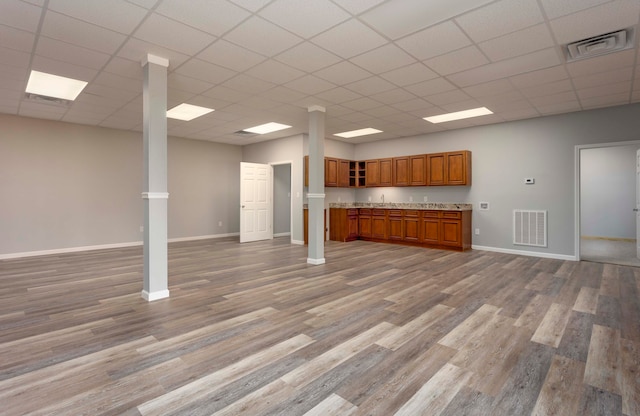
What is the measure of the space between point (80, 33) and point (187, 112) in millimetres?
3169

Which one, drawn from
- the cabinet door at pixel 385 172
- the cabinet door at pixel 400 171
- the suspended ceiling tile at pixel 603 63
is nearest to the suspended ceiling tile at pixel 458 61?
the suspended ceiling tile at pixel 603 63

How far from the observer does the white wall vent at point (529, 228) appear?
631cm

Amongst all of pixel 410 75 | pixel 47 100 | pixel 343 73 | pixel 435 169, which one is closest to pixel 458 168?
pixel 435 169

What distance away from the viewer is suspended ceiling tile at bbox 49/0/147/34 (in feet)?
8.95

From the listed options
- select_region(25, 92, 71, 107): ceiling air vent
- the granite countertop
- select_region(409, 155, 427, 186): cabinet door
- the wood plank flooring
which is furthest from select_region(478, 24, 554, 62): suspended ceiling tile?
select_region(25, 92, 71, 107): ceiling air vent

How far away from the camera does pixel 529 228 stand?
6.47 m

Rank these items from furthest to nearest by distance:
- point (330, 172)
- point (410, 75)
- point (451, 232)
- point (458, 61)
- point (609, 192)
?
1. point (609, 192)
2. point (330, 172)
3. point (451, 232)
4. point (410, 75)
5. point (458, 61)

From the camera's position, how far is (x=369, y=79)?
14.5ft

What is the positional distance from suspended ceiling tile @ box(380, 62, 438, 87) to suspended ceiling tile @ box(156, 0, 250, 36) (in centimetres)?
207

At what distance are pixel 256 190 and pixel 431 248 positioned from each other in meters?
4.68

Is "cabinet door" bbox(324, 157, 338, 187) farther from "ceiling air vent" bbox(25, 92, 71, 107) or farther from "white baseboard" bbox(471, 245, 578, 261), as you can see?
"ceiling air vent" bbox(25, 92, 71, 107)

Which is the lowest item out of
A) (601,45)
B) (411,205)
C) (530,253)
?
(530,253)

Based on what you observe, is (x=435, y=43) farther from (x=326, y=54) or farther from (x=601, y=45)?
(x=601, y=45)

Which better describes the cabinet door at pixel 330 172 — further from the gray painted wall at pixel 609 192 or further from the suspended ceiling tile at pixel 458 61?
the gray painted wall at pixel 609 192
